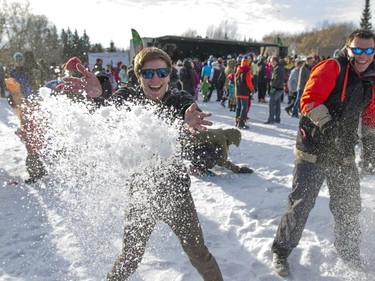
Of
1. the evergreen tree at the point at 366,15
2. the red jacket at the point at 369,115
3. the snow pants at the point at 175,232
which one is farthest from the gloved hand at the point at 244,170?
the evergreen tree at the point at 366,15

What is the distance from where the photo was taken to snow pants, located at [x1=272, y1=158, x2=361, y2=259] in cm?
267

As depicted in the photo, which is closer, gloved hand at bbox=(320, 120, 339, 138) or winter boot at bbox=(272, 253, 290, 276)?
gloved hand at bbox=(320, 120, 339, 138)

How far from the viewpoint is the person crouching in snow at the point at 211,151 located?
496 centimetres

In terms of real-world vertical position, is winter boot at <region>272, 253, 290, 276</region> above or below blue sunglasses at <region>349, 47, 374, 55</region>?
below

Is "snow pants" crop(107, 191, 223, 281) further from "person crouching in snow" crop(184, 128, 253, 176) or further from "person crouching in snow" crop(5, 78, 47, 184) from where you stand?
"person crouching in snow" crop(5, 78, 47, 184)

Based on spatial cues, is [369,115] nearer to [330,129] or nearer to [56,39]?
[330,129]

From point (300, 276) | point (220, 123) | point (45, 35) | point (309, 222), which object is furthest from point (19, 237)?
point (45, 35)

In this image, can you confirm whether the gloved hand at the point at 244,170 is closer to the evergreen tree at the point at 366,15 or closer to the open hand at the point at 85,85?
the open hand at the point at 85,85

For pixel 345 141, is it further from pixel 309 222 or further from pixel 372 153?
pixel 309 222

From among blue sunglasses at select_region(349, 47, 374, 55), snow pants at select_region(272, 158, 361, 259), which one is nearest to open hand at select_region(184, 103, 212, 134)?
snow pants at select_region(272, 158, 361, 259)

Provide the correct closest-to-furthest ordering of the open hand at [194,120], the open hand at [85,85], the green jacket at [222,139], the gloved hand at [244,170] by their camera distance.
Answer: the open hand at [194,120]
the open hand at [85,85]
the green jacket at [222,139]
the gloved hand at [244,170]

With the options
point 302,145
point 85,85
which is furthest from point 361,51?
point 85,85

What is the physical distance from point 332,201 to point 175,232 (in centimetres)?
143

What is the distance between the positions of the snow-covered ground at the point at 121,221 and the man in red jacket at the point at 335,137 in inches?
16.6
